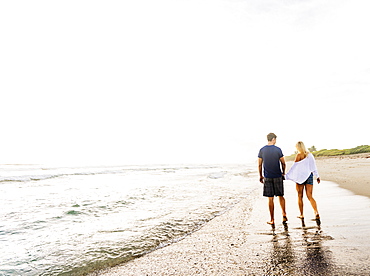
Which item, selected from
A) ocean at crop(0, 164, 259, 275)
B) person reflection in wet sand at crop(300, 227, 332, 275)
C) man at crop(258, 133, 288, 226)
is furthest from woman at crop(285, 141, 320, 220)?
ocean at crop(0, 164, 259, 275)

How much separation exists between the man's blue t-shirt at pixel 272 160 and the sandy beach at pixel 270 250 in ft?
4.47

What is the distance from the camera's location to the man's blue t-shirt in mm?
7188

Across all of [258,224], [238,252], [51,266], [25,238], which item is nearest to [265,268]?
[238,252]

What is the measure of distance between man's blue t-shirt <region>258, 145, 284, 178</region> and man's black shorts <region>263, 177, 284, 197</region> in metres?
0.12

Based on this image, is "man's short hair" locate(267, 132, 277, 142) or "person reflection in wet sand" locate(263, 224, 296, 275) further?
"man's short hair" locate(267, 132, 277, 142)

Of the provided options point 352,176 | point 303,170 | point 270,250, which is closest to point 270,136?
point 303,170

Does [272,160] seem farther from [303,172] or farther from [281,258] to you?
[281,258]

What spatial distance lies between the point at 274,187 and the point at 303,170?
98 centimetres

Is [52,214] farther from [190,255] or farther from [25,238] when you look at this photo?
[190,255]

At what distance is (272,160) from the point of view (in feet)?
23.6

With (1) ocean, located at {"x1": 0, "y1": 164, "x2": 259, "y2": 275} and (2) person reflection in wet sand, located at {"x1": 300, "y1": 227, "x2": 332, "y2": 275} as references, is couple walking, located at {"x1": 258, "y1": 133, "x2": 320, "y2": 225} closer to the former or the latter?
(2) person reflection in wet sand, located at {"x1": 300, "y1": 227, "x2": 332, "y2": 275}

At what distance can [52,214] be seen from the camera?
31.8 feet

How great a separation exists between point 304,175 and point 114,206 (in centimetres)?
785

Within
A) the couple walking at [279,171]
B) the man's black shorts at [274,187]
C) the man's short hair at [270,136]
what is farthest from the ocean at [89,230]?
the man's short hair at [270,136]
